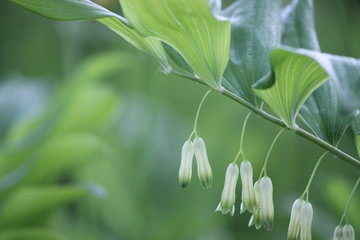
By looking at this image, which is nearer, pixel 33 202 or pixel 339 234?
pixel 339 234

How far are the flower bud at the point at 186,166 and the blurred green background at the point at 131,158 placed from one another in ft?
1.47

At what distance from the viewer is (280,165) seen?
202 centimetres

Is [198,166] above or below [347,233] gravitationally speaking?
above

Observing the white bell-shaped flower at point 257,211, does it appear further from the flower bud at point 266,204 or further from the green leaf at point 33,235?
the green leaf at point 33,235

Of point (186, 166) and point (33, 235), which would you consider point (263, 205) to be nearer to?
point (186, 166)

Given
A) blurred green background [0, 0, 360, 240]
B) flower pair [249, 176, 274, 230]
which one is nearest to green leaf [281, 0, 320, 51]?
flower pair [249, 176, 274, 230]

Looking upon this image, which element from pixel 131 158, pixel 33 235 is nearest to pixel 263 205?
pixel 33 235

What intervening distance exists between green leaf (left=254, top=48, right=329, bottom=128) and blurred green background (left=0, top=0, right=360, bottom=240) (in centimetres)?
54

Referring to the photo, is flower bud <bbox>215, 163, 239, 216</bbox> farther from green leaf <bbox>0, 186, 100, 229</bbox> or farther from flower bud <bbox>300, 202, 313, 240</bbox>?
green leaf <bbox>0, 186, 100, 229</bbox>

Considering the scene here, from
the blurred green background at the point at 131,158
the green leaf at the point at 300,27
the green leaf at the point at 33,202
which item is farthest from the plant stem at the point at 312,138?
the green leaf at the point at 33,202

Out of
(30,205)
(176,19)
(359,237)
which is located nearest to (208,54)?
(176,19)

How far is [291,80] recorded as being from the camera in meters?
0.50

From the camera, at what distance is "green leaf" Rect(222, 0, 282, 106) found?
57cm

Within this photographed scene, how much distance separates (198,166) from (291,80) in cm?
14
